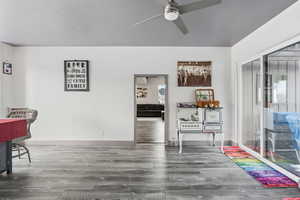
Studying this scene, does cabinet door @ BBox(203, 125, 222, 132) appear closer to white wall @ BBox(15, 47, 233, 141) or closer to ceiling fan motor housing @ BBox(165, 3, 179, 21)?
white wall @ BBox(15, 47, 233, 141)

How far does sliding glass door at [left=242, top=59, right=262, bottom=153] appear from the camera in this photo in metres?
4.09

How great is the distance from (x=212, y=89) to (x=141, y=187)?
133 inches

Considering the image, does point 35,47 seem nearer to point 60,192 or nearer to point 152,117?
point 60,192

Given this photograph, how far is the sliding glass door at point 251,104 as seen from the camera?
409cm

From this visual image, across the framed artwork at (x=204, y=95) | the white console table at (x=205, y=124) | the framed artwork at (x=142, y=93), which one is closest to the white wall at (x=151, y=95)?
the framed artwork at (x=142, y=93)

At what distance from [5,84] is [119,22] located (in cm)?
351

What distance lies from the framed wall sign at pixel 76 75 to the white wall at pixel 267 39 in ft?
12.6

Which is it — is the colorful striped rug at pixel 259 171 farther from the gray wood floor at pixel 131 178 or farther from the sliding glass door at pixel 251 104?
the sliding glass door at pixel 251 104

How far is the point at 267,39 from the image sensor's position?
12.0ft

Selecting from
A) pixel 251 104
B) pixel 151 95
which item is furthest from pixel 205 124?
pixel 151 95

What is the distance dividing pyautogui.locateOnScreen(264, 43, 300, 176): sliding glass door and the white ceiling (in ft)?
2.62

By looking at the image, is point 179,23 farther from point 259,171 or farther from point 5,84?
point 5,84

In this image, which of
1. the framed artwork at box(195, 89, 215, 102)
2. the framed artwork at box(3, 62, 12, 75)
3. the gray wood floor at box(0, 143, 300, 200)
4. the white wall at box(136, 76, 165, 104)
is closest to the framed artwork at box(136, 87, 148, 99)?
the white wall at box(136, 76, 165, 104)

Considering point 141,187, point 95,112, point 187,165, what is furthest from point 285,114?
point 95,112
